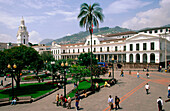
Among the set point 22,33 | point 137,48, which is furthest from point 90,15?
point 22,33

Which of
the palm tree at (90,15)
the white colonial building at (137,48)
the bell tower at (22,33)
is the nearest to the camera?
the palm tree at (90,15)

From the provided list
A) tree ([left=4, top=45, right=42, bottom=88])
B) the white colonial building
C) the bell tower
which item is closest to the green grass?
tree ([left=4, top=45, right=42, bottom=88])

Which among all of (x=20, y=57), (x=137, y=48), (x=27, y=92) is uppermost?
(x=137, y=48)

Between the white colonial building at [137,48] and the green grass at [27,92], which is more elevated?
the white colonial building at [137,48]

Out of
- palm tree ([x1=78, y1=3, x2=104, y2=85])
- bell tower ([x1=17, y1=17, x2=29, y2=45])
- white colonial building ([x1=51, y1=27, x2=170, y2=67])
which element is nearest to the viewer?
palm tree ([x1=78, y1=3, x2=104, y2=85])

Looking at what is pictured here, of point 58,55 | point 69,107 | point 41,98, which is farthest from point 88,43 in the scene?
point 69,107

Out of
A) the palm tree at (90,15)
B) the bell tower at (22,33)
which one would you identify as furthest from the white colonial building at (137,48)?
the bell tower at (22,33)

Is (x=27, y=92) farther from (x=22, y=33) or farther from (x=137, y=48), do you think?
(x=22, y=33)

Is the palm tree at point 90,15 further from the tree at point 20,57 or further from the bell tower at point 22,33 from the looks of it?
the bell tower at point 22,33

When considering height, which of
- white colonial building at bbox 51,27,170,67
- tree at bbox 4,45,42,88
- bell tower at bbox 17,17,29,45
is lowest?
tree at bbox 4,45,42,88

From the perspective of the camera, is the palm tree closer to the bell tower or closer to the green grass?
the green grass

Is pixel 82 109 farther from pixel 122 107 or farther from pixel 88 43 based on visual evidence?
pixel 88 43

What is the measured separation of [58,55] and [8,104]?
2553 inches

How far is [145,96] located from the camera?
1662cm
